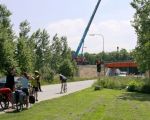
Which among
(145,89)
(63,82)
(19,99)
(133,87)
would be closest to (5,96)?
(19,99)

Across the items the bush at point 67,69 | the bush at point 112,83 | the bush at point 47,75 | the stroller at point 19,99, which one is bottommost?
the stroller at point 19,99

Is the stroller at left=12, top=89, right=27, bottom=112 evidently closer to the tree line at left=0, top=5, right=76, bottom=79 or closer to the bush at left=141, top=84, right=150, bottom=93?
the bush at left=141, top=84, right=150, bottom=93

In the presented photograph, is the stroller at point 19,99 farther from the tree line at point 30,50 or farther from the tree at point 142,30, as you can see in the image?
the tree line at point 30,50

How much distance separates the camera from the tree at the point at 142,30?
144 ft

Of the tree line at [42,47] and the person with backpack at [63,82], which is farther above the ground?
the tree line at [42,47]

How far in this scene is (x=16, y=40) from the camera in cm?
6694

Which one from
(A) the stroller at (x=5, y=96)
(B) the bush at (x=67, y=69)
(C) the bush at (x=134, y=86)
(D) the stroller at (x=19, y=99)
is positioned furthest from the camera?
(B) the bush at (x=67, y=69)

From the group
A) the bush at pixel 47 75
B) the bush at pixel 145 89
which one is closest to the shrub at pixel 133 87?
the bush at pixel 145 89

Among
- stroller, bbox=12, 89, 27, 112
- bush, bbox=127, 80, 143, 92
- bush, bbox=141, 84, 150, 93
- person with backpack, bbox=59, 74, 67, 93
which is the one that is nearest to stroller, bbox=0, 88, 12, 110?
stroller, bbox=12, 89, 27, 112

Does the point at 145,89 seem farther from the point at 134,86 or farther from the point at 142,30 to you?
the point at 142,30

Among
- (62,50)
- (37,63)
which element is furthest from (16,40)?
(62,50)

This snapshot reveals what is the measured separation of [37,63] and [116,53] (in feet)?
353

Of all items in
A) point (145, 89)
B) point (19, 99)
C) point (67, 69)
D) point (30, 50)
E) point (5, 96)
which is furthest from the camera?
point (67, 69)

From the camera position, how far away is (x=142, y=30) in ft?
146
